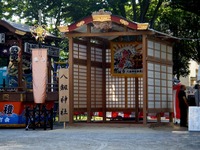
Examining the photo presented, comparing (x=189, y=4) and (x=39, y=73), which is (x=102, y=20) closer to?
(x=39, y=73)

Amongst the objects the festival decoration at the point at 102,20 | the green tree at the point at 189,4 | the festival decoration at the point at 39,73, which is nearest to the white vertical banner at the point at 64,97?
the festival decoration at the point at 39,73

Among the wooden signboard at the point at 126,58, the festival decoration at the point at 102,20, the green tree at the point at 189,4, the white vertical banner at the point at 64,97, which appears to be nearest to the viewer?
the festival decoration at the point at 102,20

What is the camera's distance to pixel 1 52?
23391mm

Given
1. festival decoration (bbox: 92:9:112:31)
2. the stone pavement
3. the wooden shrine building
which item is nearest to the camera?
the stone pavement

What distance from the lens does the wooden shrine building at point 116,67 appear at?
19.6 m

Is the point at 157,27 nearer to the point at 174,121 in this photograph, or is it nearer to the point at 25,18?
the point at 25,18

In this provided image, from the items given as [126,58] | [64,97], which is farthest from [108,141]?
[126,58]

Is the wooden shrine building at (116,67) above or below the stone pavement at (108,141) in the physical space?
above

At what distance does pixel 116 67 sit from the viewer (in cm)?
2183

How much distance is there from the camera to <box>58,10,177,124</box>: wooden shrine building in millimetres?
19594

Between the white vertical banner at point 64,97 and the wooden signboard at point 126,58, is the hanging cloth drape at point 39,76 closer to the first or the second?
the white vertical banner at point 64,97

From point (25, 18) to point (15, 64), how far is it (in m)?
16.6

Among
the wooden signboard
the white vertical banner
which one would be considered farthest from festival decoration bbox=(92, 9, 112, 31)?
the wooden signboard

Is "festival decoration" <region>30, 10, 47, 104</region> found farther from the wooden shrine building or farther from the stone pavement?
the stone pavement
